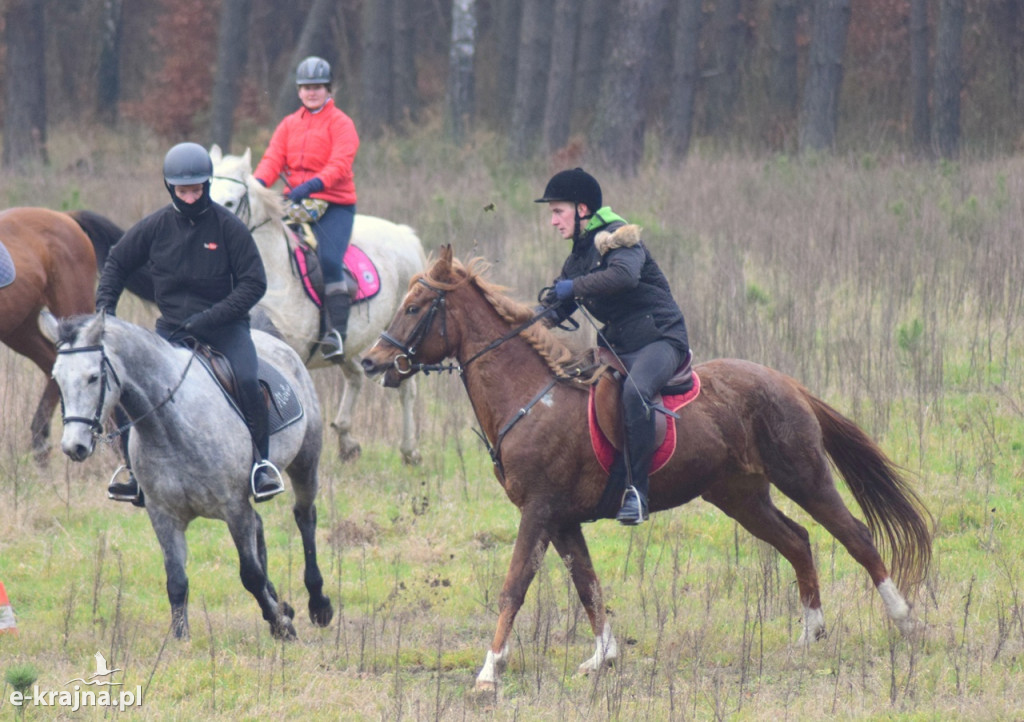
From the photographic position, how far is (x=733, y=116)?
30.6 metres

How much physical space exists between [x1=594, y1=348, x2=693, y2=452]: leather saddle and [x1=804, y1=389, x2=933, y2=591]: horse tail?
0.88 m

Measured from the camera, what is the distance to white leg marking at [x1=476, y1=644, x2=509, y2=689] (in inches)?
249

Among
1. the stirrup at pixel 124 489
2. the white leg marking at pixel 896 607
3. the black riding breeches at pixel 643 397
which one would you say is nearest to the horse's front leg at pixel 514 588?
the black riding breeches at pixel 643 397

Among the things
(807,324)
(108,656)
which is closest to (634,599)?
(108,656)

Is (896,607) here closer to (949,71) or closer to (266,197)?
(266,197)

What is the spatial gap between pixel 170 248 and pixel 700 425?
2963 millimetres

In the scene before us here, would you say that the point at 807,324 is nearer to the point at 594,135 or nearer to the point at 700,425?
the point at 700,425

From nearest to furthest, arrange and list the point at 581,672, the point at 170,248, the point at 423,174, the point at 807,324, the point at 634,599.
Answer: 1. the point at 581,672
2. the point at 170,248
3. the point at 634,599
4. the point at 807,324
5. the point at 423,174

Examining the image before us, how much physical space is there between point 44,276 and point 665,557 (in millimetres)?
5598

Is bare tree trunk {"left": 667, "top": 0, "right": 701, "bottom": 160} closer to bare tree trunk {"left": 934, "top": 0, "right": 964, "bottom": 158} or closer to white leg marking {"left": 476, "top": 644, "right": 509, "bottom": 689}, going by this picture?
bare tree trunk {"left": 934, "top": 0, "right": 964, "bottom": 158}

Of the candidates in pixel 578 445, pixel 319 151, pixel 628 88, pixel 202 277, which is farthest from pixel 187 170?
pixel 628 88

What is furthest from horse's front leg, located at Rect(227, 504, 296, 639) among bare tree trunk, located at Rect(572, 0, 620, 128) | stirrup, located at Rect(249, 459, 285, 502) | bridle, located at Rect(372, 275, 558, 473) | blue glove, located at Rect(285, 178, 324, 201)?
bare tree trunk, located at Rect(572, 0, 620, 128)

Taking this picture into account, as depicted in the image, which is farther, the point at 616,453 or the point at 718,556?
the point at 718,556

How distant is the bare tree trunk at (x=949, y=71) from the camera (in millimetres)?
24062
